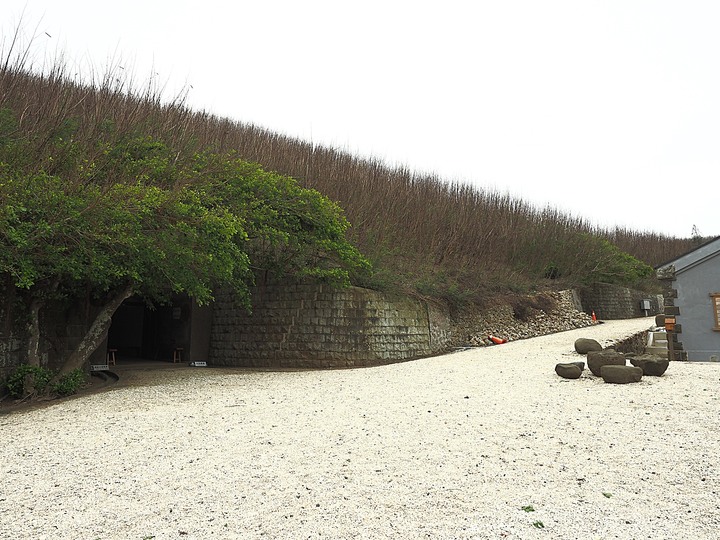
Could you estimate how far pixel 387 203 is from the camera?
23312 millimetres

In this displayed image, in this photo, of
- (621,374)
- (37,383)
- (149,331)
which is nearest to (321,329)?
(37,383)

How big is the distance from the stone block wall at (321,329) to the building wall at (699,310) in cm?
669

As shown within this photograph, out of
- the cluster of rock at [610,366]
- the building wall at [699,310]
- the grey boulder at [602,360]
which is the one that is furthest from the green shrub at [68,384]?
the building wall at [699,310]

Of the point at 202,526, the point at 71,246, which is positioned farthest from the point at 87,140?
the point at 202,526

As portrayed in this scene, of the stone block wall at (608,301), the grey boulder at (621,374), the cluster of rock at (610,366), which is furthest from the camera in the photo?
the stone block wall at (608,301)

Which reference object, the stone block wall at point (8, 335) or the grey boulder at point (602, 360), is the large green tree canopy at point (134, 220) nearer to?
the stone block wall at point (8, 335)

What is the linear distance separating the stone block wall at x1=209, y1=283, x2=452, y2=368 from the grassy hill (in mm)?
925

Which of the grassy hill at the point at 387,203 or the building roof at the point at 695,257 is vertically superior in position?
the grassy hill at the point at 387,203

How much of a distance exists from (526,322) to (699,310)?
6955 millimetres

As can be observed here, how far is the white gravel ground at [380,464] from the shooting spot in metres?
3.77

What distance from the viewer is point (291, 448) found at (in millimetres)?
5668

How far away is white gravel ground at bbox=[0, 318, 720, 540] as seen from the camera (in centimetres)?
377

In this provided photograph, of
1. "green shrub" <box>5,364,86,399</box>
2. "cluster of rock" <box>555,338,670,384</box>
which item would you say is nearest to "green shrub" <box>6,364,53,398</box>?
"green shrub" <box>5,364,86,399</box>

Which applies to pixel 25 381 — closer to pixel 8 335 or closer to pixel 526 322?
pixel 8 335
